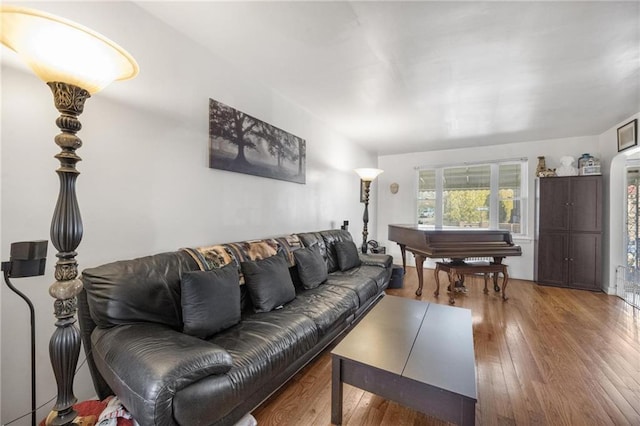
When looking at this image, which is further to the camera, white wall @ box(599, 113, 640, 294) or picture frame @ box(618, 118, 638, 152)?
white wall @ box(599, 113, 640, 294)

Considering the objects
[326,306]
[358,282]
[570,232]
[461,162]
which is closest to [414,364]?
[326,306]

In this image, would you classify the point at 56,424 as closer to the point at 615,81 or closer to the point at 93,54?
the point at 93,54

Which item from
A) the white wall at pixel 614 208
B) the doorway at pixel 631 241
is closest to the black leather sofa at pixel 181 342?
the doorway at pixel 631 241

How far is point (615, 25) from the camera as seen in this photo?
178 cm

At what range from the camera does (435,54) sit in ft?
7.04

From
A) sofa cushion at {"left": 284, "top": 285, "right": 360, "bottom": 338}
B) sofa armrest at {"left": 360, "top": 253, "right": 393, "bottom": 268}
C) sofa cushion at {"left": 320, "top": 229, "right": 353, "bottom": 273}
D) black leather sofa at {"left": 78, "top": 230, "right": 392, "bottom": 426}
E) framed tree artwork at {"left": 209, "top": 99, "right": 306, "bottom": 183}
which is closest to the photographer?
black leather sofa at {"left": 78, "top": 230, "right": 392, "bottom": 426}

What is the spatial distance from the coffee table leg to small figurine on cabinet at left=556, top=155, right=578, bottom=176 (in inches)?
195

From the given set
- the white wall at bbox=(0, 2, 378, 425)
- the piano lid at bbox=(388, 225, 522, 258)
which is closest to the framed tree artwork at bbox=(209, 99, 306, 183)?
the white wall at bbox=(0, 2, 378, 425)

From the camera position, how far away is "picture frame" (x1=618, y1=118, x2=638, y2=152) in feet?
10.8

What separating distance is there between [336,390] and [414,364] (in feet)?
1.51

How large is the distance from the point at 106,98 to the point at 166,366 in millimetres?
1589

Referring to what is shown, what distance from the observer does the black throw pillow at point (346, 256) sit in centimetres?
329

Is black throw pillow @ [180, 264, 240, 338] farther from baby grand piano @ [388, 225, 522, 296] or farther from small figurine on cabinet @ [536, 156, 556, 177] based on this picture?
small figurine on cabinet @ [536, 156, 556, 177]

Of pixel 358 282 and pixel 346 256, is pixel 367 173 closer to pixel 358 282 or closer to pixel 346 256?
pixel 346 256
